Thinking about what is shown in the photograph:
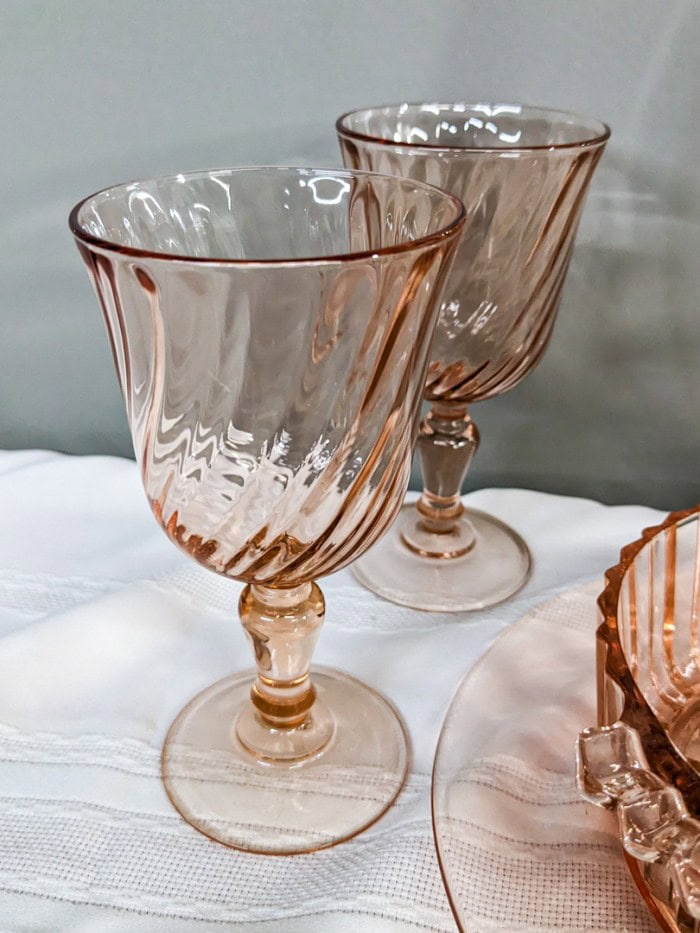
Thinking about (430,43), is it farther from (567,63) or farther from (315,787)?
(315,787)

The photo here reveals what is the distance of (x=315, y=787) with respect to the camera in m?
0.44

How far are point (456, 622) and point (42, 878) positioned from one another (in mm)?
260

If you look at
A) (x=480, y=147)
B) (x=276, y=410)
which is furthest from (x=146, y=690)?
(x=480, y=147)

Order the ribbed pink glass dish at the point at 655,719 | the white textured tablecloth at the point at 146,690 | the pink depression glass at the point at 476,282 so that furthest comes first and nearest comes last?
the pink depression glass at the point at 476,282, the white textured tablecloth at the point at 146,690, the ribbed pink glass dish at the point at 655,719

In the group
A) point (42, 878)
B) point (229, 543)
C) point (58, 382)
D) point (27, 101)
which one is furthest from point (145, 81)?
point (42, 878)

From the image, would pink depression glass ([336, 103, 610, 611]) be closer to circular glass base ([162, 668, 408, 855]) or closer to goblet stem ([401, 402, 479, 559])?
goblet stem ([401, 402, 479, 559])

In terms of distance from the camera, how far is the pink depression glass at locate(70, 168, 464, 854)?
33 cm

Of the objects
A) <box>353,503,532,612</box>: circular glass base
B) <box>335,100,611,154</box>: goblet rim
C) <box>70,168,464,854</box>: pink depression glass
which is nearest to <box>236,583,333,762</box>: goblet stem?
<box>70,168,464,854</box>: pink depression glass

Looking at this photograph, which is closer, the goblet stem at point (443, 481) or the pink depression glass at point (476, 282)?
the pink depression glass at point (476, 282)

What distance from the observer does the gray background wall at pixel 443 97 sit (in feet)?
1.80

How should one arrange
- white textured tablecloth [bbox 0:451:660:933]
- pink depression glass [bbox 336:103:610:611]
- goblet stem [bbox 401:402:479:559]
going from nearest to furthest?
1. white textured tablecloth [bbox 0:451:660:933]
2. pink depression glass [bbox 336:103:610:611]
3. goblet stem [bbox 401:402:479:559]

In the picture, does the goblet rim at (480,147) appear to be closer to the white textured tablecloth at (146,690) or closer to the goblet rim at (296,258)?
the goblet rim at (296,258)

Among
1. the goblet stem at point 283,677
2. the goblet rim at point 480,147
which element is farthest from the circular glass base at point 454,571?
the goblet rim at point 480,147

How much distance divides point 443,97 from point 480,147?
0.09 m
